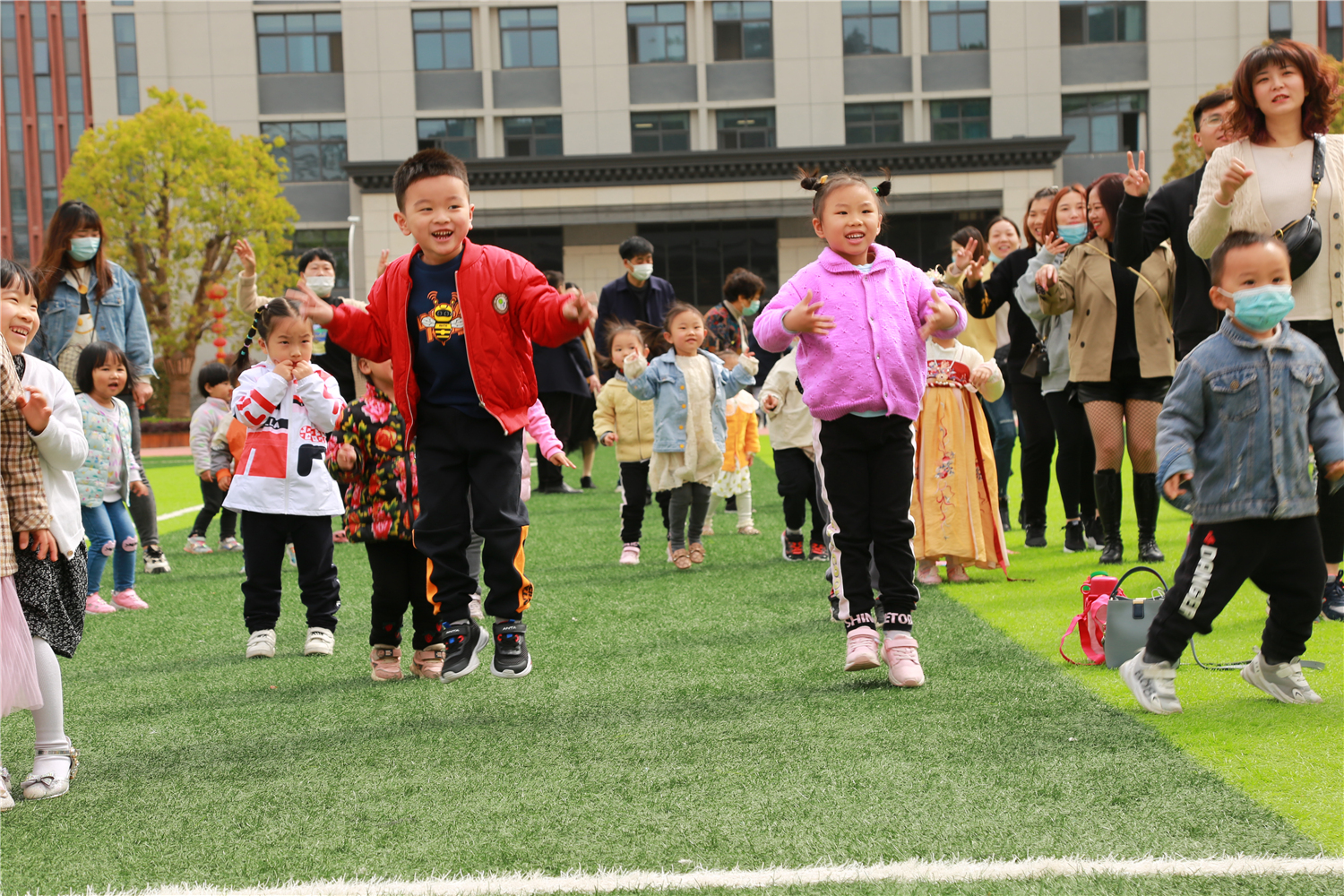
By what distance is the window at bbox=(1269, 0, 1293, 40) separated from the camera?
109 feet

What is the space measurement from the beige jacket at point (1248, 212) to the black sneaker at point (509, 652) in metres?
2.98

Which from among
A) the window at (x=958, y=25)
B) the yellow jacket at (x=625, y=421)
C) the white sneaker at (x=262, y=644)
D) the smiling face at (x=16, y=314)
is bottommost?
the white sneaker at (x=262, y=644)

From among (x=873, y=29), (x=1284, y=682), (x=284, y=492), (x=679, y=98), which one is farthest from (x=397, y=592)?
(x=873, y=29)

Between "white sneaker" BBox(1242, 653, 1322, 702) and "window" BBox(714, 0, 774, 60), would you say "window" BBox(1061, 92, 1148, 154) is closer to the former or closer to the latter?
"window" BBox(714, 0, 774, 60)

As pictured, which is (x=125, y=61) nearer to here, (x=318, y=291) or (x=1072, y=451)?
(x=318, y=291)

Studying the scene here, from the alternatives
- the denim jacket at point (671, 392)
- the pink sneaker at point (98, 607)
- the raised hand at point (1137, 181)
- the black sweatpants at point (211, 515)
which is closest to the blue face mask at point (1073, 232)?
the raised hand at point (1137, 181)

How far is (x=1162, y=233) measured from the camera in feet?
18.8

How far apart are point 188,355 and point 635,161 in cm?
1395

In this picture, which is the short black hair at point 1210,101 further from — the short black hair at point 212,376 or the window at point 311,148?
the window at point 311,148

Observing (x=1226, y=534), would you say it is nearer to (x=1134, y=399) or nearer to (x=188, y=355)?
(x=1134, y=399)

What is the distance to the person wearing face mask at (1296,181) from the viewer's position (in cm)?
471

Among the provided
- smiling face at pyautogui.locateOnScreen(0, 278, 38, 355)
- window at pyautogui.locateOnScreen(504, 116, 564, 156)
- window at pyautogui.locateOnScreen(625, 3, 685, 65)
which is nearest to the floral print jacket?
smiling face at pyautogui.locateOnScreen(0, 278, 38, 355)

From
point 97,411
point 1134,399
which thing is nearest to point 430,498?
point 97,411

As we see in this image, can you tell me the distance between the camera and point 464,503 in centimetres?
433
